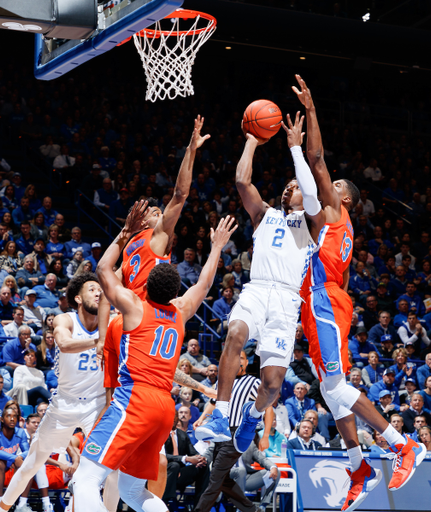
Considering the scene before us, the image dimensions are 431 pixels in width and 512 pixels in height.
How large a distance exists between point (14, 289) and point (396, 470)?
766cm

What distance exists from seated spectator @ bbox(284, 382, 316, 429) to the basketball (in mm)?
5901

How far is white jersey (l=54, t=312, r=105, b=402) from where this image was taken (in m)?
6.84

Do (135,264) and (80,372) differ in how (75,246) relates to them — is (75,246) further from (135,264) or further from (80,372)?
(135,264)

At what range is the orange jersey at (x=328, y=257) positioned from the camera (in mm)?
6273

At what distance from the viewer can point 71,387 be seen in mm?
6844

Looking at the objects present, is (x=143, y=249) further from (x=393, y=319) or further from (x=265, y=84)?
(x=265, y=84)

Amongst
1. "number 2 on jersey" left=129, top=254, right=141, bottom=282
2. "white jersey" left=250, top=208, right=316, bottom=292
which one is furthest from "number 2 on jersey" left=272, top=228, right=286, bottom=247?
"number 2 on jersey" left=129, top=254, right=141, bottom=282

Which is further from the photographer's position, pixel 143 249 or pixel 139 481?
pixel 143 249

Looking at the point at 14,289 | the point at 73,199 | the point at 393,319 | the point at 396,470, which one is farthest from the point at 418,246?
the point at 396,470

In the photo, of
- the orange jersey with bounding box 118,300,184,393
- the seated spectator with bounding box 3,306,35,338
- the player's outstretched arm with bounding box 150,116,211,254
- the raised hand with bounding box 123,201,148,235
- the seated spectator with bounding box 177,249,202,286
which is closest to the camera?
the orange jersey with bounding box 118,300,184,393

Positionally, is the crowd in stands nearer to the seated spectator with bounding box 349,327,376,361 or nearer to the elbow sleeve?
the seated spectator with bounding box 349,327,376,361

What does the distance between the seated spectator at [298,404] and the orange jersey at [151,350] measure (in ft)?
20.2

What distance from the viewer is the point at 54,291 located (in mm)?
12219

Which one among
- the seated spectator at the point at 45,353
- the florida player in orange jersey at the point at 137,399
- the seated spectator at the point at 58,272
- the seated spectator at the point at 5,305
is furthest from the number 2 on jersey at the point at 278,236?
the seated spectator at the point at 58,272
